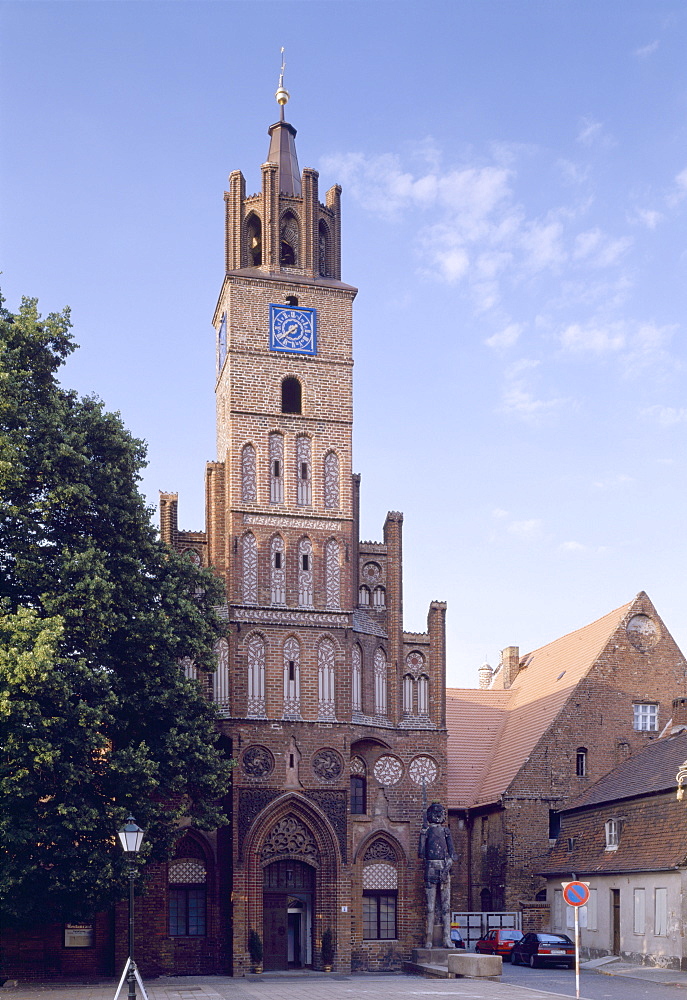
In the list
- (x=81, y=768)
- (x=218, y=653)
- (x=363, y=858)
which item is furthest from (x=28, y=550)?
(x=363, y=858)

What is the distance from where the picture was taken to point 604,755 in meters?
50.9

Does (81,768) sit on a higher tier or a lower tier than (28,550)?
lower

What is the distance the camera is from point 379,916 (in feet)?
144

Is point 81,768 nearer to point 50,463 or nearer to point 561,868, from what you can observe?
point 50,463

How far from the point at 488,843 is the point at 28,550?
2579 centimetres

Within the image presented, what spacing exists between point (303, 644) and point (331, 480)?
6117mm

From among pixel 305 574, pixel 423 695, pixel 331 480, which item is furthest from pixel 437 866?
pixel 331 480

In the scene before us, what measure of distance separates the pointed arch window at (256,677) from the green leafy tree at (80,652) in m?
4.88

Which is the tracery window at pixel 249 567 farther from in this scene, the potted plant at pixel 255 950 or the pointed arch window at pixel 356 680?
the potted plant at pixel 255 950

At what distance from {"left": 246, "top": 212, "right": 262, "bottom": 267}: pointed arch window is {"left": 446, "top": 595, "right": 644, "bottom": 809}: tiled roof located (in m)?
20.7

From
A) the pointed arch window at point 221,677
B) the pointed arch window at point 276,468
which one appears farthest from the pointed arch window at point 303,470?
the pointed arch window at point 221,677

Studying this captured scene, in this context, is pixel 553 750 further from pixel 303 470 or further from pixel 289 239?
pixel 289 239

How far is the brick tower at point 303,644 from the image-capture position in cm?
4238

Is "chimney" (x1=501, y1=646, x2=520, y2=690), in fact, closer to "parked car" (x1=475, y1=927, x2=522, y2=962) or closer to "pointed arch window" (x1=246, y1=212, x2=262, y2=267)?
"parked car" (x1=475, y1=927, x2=522, y2=962)
